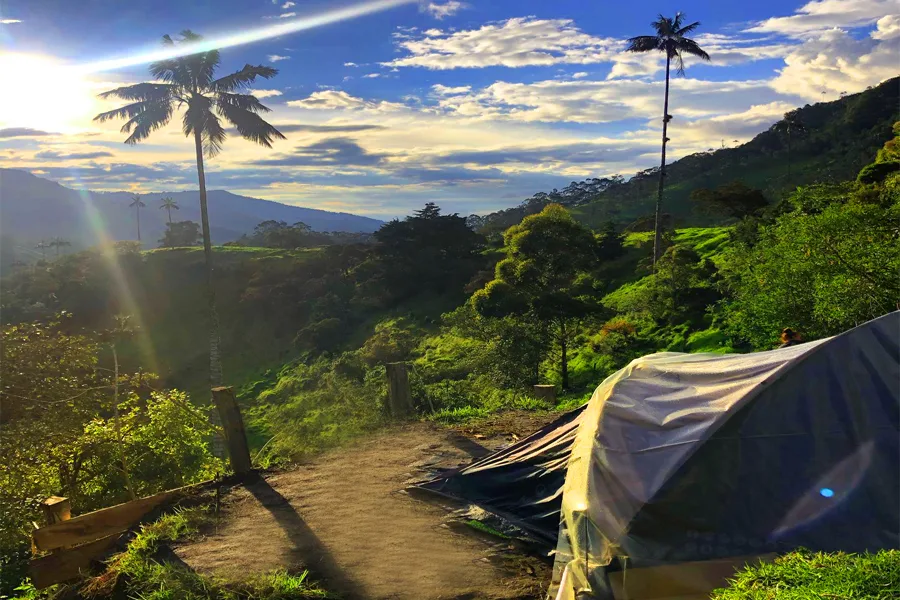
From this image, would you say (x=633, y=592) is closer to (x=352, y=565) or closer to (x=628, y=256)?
(x=352, y=565)

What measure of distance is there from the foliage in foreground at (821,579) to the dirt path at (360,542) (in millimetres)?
2057

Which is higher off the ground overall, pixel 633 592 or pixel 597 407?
pixel 597 407

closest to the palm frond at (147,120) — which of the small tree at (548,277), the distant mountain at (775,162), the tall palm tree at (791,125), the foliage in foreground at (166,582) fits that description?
the small tree at (548,277)

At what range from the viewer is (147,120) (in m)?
20.6

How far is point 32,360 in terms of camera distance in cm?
878

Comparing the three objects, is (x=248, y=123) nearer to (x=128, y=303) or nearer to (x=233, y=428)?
(x=233, y=428)

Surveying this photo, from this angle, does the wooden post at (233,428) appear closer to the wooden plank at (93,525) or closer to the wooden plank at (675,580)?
the wooden plank at (93,525)

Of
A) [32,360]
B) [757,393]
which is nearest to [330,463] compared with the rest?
[32,360]

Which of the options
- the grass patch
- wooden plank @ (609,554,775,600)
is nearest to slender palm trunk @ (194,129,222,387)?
the grass patch

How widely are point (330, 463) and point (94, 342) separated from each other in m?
4.91

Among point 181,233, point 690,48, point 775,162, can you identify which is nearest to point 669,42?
point 690,48

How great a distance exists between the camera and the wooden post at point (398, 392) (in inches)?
456

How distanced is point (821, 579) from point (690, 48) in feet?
93.2

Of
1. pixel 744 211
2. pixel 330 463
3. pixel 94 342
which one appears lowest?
pixel 330 463
